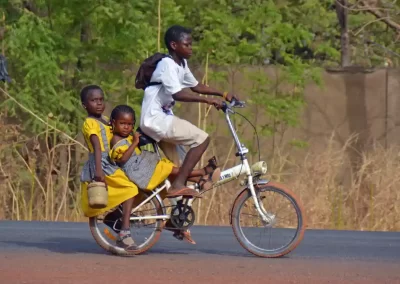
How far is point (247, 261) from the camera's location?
360 inches

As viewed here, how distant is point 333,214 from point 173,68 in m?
5.62

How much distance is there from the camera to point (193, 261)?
9.11 metres

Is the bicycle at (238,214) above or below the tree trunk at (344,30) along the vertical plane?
below

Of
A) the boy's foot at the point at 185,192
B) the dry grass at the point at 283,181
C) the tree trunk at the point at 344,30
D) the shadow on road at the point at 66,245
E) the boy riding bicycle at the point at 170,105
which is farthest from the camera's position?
the tree trunk at the point at 344,30

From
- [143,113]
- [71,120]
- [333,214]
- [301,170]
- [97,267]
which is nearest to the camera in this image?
[97,267]

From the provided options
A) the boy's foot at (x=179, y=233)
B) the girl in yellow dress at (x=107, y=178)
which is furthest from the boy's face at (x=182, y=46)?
the boy's foot at (x=179, y=233)

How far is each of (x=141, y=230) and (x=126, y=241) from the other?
22 cm

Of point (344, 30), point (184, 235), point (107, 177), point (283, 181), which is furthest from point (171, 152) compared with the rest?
point (344, 30)

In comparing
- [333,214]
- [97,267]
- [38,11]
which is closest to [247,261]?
[97,267]

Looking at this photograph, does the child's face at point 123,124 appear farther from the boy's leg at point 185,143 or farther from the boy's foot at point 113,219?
the boy's foot at point 113,219

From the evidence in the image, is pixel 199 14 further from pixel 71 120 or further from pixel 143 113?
pixel 143 113

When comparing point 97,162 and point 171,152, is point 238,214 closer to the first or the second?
point 171,152

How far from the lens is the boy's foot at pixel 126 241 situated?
30.4 ft

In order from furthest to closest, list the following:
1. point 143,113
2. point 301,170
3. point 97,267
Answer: point 301,170
point 143,113
point 97,267
